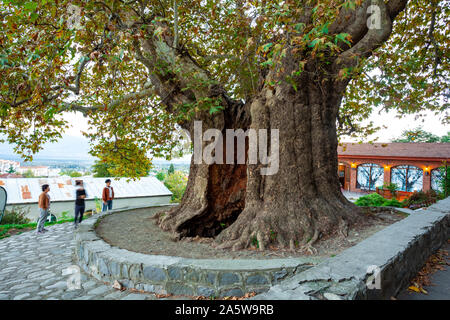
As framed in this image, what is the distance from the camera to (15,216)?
10273 millimetres

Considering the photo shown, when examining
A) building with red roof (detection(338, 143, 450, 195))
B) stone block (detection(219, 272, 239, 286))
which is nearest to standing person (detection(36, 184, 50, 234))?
stone block (detection(219, 272, 239, 286))

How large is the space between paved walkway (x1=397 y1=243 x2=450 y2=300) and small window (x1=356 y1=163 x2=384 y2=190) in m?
16.3

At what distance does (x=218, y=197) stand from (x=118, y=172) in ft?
14.6

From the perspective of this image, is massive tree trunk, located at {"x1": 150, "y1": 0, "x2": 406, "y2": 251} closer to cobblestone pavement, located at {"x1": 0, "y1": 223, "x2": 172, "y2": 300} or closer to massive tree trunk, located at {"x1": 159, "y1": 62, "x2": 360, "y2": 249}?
massive tree trunk, located at {"x1": 159, "y1": 62, "x2": 360, "y2": 249}

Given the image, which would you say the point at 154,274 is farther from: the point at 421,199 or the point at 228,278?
the point at 421,199

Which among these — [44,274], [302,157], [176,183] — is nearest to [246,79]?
[302,157]

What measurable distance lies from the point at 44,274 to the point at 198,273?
282 cm

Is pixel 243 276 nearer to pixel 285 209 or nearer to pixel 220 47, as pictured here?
pixel 285 209

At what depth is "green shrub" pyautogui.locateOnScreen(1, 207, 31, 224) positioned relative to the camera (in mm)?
10008

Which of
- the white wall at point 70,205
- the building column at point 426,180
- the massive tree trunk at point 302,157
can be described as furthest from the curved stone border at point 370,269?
the building column at point 426,180

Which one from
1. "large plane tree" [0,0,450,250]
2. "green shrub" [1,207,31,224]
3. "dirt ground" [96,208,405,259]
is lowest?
"green shrub" [1,207,31,224]

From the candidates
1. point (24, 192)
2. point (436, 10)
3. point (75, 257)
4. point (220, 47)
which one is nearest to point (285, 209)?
point (75, 257)

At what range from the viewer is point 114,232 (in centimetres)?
545

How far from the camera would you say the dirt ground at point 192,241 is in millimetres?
3828
